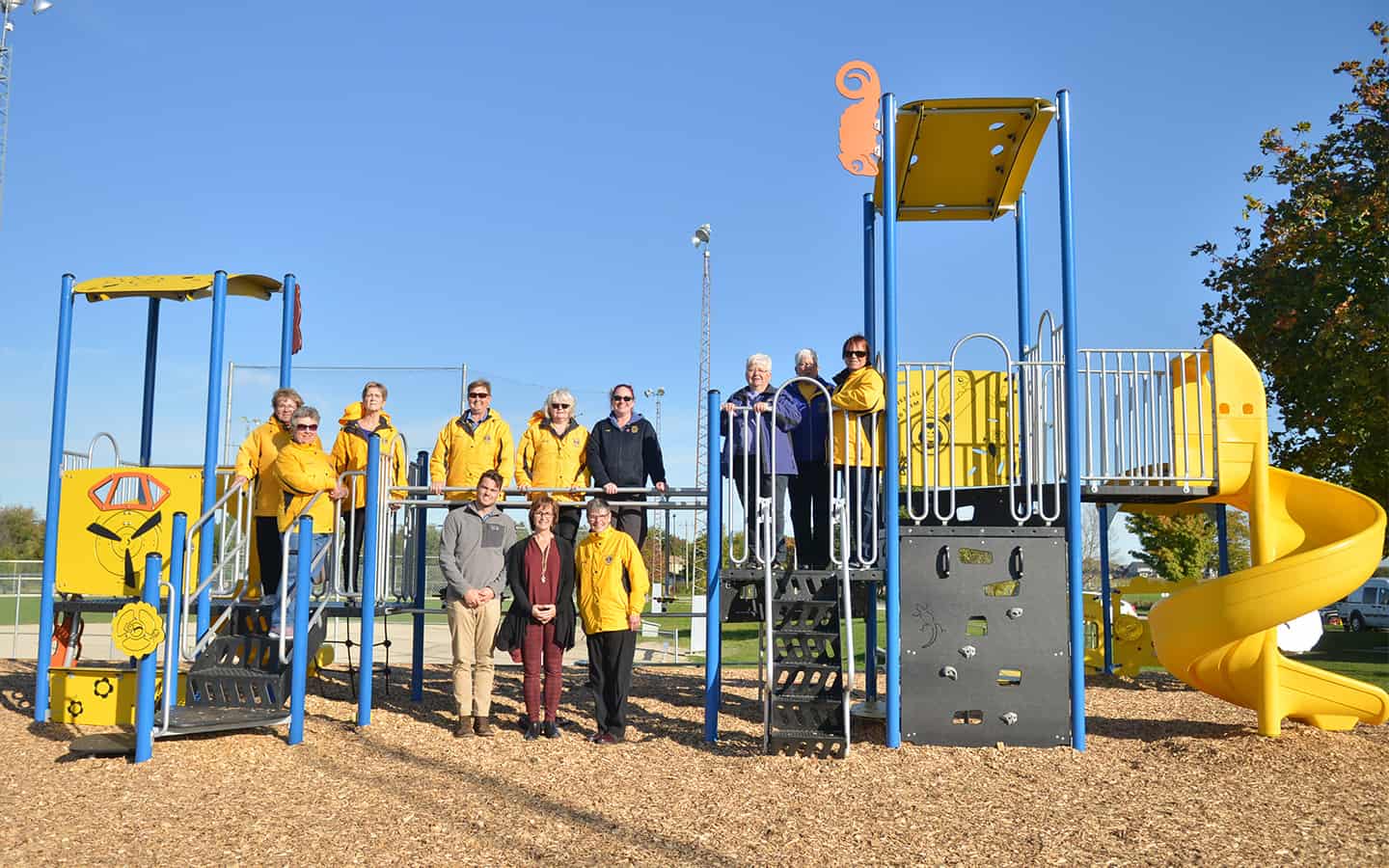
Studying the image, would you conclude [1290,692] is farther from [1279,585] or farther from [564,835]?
[564,835]

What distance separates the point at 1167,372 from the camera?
7.55 meters

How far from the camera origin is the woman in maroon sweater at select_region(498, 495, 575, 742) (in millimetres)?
7320

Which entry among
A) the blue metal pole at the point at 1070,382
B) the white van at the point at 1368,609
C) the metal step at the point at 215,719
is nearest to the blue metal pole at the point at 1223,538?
the blue metal pole at the point at 1070,382

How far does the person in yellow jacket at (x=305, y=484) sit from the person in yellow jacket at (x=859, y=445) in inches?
145

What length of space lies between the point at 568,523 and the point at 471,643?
1.20 metres

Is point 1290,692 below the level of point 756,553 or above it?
below

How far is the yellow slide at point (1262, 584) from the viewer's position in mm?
7027

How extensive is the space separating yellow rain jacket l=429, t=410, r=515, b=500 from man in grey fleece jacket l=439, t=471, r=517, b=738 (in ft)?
1.86

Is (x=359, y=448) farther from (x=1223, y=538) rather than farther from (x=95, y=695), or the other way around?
(x=1223, y=538)

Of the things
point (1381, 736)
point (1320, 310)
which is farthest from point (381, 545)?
point (1320, 310)

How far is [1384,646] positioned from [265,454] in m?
21.5

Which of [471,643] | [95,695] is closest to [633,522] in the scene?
[471,643]

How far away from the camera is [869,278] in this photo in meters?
9.16

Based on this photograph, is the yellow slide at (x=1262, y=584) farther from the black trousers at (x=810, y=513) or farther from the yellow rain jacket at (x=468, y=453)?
the yellow rain jacket at (x=468, y=453)
